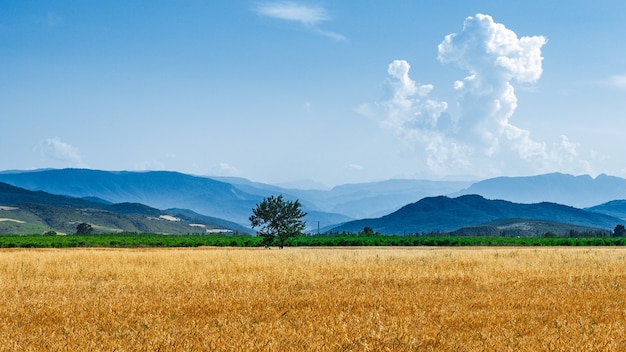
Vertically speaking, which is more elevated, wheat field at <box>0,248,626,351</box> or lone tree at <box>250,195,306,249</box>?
lone tree at <box>250,195,306,249</box>

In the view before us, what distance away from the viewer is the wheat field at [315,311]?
9453 mm

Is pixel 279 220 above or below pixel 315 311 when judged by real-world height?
above

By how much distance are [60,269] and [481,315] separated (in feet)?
59.1

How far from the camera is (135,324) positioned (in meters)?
11.2

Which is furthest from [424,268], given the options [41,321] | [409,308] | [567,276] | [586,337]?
[41,321]

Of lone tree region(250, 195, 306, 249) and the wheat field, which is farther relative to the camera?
lone tree region(250, 195, 306, 249)

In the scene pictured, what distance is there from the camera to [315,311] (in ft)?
41.3

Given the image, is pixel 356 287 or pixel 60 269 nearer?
pixel 356 287

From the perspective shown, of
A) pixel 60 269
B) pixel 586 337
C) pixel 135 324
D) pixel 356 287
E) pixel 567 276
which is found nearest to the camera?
pixel 586 337

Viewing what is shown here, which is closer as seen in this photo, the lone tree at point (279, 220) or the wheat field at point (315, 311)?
the wheat field at point (315, 311)

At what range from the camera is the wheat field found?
31.0ft

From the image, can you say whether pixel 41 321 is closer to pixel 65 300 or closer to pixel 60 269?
pixel 65 300

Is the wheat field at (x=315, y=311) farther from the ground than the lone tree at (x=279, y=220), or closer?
closer

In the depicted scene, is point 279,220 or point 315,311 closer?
point 315,311
